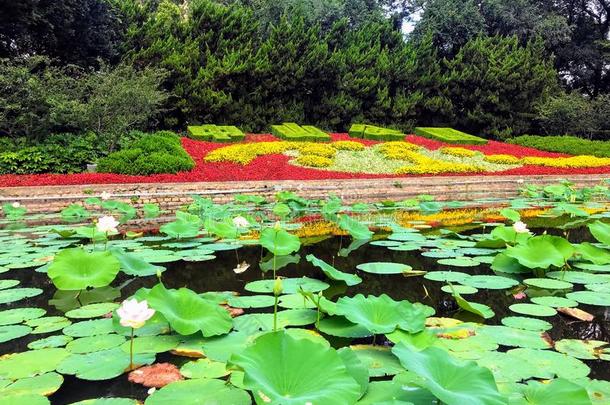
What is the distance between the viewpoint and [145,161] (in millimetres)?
10539

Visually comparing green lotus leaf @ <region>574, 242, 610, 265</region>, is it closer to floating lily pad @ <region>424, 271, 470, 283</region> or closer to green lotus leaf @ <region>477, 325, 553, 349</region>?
floating lily pad @ <region>424, 271, 470, 283</region>

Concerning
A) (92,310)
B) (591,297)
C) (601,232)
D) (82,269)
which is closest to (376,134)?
(601,232)

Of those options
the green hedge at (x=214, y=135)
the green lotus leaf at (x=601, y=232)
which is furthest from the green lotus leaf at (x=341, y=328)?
the green hedge at (x=214, y=135)

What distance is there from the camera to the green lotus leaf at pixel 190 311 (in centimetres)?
242

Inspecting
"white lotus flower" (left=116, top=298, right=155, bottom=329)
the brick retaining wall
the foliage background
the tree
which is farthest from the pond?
the tree

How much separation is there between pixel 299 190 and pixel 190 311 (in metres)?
7.78

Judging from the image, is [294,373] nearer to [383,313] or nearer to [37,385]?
[383,313]

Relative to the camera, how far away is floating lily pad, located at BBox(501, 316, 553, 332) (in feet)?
8.86

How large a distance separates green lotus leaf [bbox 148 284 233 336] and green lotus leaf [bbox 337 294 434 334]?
2.12 ft

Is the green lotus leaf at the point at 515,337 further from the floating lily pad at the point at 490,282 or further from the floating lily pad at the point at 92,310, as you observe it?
the floating lily pad at the point at 92,310

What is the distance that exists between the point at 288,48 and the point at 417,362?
1981 centimetres

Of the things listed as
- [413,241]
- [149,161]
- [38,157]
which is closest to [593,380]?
[413,241]

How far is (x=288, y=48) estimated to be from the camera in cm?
2009

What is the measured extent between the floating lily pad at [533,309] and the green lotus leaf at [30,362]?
265 centimetres
